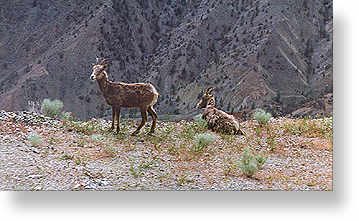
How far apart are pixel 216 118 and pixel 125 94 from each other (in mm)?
994

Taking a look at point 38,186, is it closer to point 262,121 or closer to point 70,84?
point 70,84

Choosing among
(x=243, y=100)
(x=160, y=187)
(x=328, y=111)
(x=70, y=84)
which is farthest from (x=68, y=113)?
(x=328, y=111)

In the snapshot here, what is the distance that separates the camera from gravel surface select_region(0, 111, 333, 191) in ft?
15.8

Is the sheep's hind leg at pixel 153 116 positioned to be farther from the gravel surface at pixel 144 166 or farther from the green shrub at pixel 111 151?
the green shrub at pixel 111 151

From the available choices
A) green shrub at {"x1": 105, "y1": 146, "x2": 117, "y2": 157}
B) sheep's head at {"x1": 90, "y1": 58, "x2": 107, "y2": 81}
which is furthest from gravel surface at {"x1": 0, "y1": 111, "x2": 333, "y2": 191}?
sheep's head at {"x1": 90, "y1": 58, "x2": 107, "y2": 81}

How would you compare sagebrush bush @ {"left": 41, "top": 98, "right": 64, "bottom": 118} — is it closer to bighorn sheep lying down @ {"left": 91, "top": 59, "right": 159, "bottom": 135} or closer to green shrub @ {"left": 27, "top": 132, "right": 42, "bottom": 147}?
green shrub @ {"left": 27, "top": 132, "right": 42, "bottom": 147}

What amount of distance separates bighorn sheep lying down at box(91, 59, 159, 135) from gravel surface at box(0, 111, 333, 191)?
0.27 m

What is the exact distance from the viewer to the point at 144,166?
495cm

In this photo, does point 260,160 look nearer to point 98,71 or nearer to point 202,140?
point 202,140

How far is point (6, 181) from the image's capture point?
490cm

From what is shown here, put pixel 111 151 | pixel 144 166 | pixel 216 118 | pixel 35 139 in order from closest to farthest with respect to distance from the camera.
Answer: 1. pixel 144 166
2. pixel 111 151
3. pixel 35 139
4. pixel 216 118

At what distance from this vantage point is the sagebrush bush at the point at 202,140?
509 centimetres

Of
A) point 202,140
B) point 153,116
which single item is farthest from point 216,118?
point 153,116

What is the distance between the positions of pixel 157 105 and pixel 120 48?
2.46 ft
